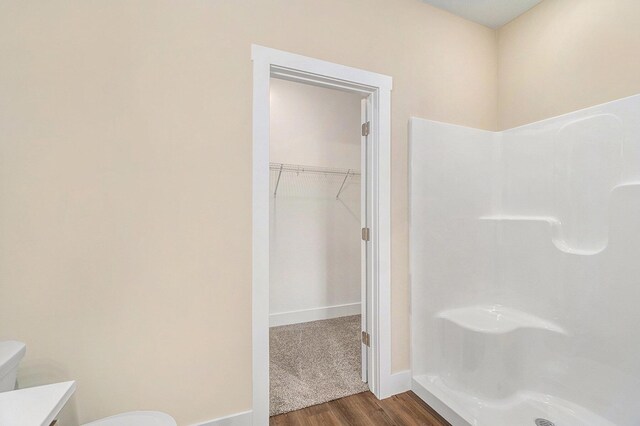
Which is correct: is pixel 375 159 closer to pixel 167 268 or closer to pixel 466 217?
pixel 466 217

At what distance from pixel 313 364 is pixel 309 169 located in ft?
6.57

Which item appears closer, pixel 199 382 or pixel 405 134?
pixel 199 382

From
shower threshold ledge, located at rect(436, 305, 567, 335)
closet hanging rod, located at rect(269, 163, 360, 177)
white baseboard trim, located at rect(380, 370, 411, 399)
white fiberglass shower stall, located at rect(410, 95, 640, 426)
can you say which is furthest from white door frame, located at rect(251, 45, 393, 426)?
closet hanging rod, located at rect(269, 163, 360, 177)

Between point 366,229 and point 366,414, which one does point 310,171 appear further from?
point 366,414

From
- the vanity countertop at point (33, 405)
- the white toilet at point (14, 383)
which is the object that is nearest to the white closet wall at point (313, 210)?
the white toilet at point (14, 383)

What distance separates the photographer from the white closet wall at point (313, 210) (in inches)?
127

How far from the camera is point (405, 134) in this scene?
207cm

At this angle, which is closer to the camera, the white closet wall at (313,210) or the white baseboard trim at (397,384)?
the white baseboard trim at (397,384)

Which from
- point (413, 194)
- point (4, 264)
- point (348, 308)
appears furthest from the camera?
point (348, 308)

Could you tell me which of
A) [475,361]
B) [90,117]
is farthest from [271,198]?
[475,361]

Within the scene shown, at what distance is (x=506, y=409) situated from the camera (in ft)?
5.86

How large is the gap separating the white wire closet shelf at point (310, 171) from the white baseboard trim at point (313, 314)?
1.35m

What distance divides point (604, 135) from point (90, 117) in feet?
9.26

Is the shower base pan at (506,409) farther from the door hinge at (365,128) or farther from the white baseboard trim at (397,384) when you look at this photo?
the door hinge at (365,128)
